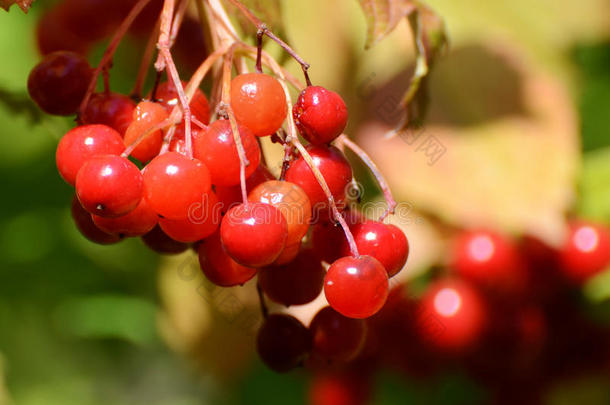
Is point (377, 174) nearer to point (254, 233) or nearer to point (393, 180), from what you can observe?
point (254, 233)

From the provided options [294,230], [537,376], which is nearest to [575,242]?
[537,376]

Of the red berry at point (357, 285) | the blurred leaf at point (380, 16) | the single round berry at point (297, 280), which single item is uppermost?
the blurred leaf at point (380, 16)

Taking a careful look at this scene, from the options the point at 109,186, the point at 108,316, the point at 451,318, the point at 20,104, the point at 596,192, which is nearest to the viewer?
the point at 109,186

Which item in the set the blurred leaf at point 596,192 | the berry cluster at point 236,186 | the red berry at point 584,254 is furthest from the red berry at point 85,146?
the blurred leaf at point 596,192

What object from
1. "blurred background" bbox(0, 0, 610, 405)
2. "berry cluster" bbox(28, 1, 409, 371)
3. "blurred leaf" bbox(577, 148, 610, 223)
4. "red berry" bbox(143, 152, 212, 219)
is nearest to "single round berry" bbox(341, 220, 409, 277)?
"berry cluster" bbox(28, 1, 409, 371)

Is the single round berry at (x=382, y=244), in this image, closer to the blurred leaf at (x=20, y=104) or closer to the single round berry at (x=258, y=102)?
the single round berry at (x=258, y=102)

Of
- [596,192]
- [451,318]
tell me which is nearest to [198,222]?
[451,318]
